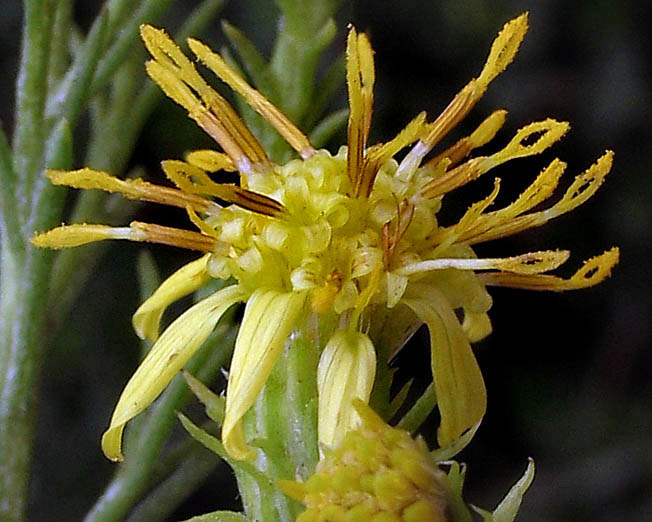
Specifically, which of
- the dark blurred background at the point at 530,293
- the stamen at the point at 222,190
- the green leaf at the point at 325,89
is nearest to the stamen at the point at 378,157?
the stamen at the point at 222,190

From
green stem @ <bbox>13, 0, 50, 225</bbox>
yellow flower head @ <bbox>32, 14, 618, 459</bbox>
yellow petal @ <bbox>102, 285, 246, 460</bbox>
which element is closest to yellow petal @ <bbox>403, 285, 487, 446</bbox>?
yellow flower head @ <bbox>32, 14, 618, 459</bbox>

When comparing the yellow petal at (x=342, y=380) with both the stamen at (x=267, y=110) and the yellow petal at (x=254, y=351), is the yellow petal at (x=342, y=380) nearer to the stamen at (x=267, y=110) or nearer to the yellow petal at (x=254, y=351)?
the yellow petal at (x=254, y=351)

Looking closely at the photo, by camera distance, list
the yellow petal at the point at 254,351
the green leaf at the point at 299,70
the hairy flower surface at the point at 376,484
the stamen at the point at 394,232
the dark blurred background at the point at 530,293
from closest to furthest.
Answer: the hairy flower surface at the point at 376,484, the yellow petal at the point at 254,351, the stamen at the point at 394,232, the green leaf at the point at 299,70, the dark blurred background at the point at 530,293

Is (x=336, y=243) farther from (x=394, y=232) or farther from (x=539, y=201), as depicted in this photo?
(x=539, y=201)

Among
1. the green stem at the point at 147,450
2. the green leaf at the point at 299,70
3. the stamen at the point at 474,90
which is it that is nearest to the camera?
the stamen at the point at 474,90

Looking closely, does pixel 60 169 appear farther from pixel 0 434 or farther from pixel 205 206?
pixel 0 434
